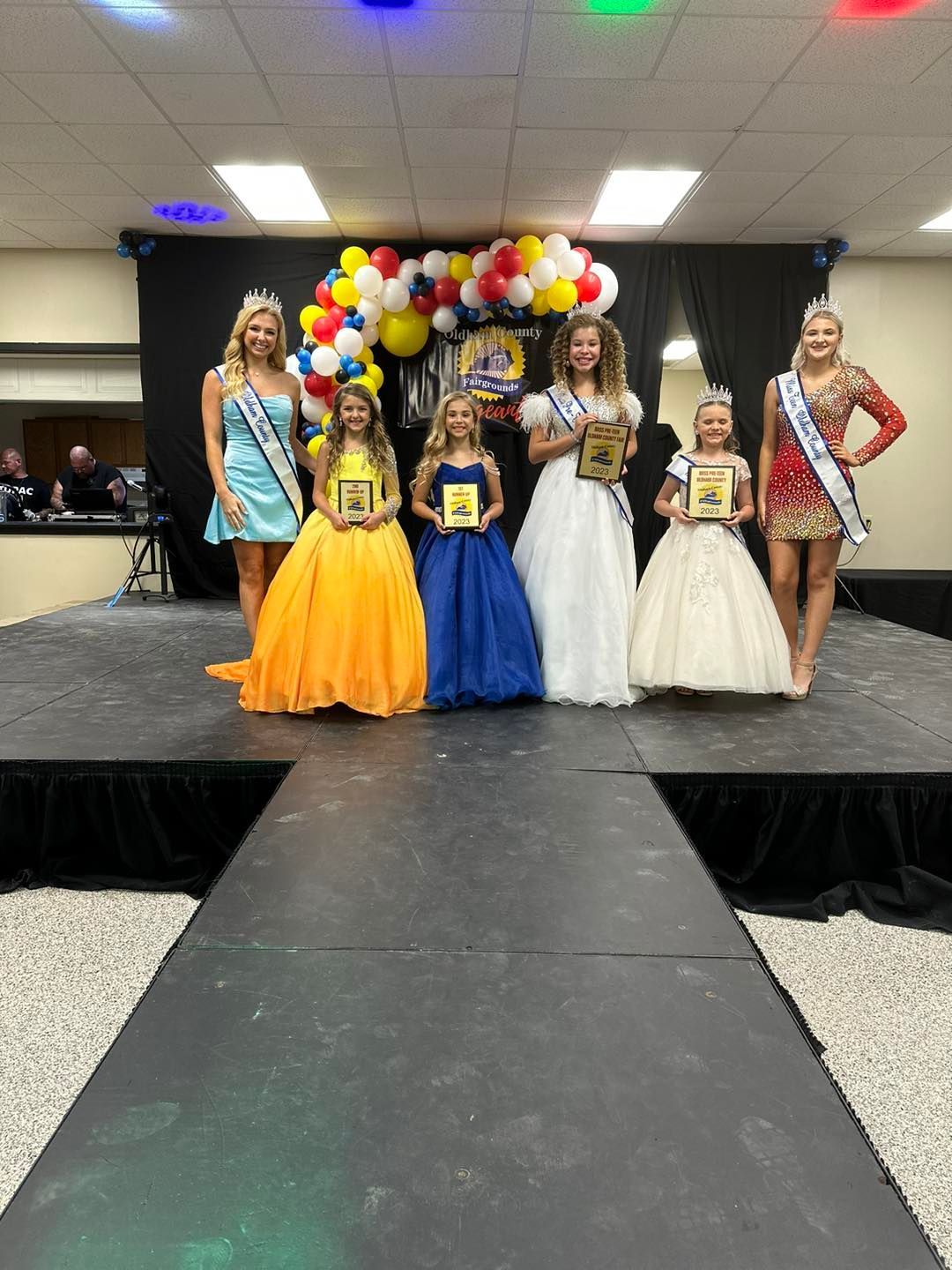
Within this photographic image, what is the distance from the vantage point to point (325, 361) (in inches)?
187

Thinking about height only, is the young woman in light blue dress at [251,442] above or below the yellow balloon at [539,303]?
below

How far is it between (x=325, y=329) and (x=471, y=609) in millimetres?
2967

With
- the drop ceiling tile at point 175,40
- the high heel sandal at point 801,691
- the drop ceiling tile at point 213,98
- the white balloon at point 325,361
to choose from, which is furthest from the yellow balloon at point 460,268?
the high heel sandal at point 801,691

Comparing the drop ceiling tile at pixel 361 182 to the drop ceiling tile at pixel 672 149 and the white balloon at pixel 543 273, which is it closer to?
the white balloon at pixel 543 273

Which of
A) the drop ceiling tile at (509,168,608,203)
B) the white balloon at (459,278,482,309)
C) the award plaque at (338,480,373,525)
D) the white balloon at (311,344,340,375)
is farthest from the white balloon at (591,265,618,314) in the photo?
the award plaque at (338,480,373,525)

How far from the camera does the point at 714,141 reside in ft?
13.0

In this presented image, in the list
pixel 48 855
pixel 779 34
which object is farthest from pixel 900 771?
pixel 779 34

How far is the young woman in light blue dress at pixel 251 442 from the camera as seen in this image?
277 cm

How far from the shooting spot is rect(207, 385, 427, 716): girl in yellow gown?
2.53 metres

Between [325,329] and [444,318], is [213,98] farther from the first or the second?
[444,318]

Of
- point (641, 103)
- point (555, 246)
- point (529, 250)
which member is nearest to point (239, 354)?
point (641, 103)

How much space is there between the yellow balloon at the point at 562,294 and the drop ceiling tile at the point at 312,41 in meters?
1.74

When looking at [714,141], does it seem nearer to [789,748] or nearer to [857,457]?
Result: [857,457]

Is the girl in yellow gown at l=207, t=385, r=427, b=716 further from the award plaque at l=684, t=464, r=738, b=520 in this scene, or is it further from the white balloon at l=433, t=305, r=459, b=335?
the white balloon at l=433, t=305, r=459, b=335
